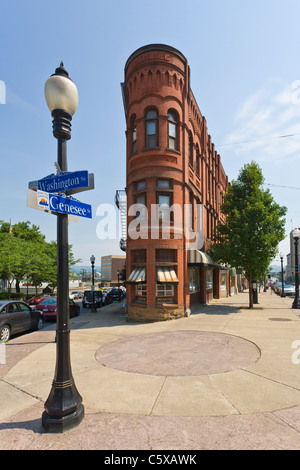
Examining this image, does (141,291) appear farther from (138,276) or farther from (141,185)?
(141,185)

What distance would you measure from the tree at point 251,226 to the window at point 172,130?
6954 mm

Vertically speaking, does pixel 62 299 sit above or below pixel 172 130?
below

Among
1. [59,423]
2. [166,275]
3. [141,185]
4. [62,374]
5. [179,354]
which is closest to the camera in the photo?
[59,423]

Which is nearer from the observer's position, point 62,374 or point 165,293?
point 62,374

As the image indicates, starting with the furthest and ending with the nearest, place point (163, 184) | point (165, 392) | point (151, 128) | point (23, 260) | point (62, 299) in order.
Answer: point (23, 260) < point (151, 128) < point (163, 184) < point (165, 392) < point (62, 299)

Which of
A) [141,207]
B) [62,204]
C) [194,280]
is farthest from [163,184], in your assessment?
[62,204]

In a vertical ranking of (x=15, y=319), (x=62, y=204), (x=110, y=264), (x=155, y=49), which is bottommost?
(x=110, y=264)

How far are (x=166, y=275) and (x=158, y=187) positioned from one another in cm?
511

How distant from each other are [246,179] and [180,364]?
1681 cm

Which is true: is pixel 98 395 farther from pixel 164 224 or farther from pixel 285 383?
pixel 164 224

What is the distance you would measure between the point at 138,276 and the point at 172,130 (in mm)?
9117

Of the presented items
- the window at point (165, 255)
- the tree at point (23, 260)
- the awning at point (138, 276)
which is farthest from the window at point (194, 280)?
the tree at point (23, 260)

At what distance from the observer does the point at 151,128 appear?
15.8 m
